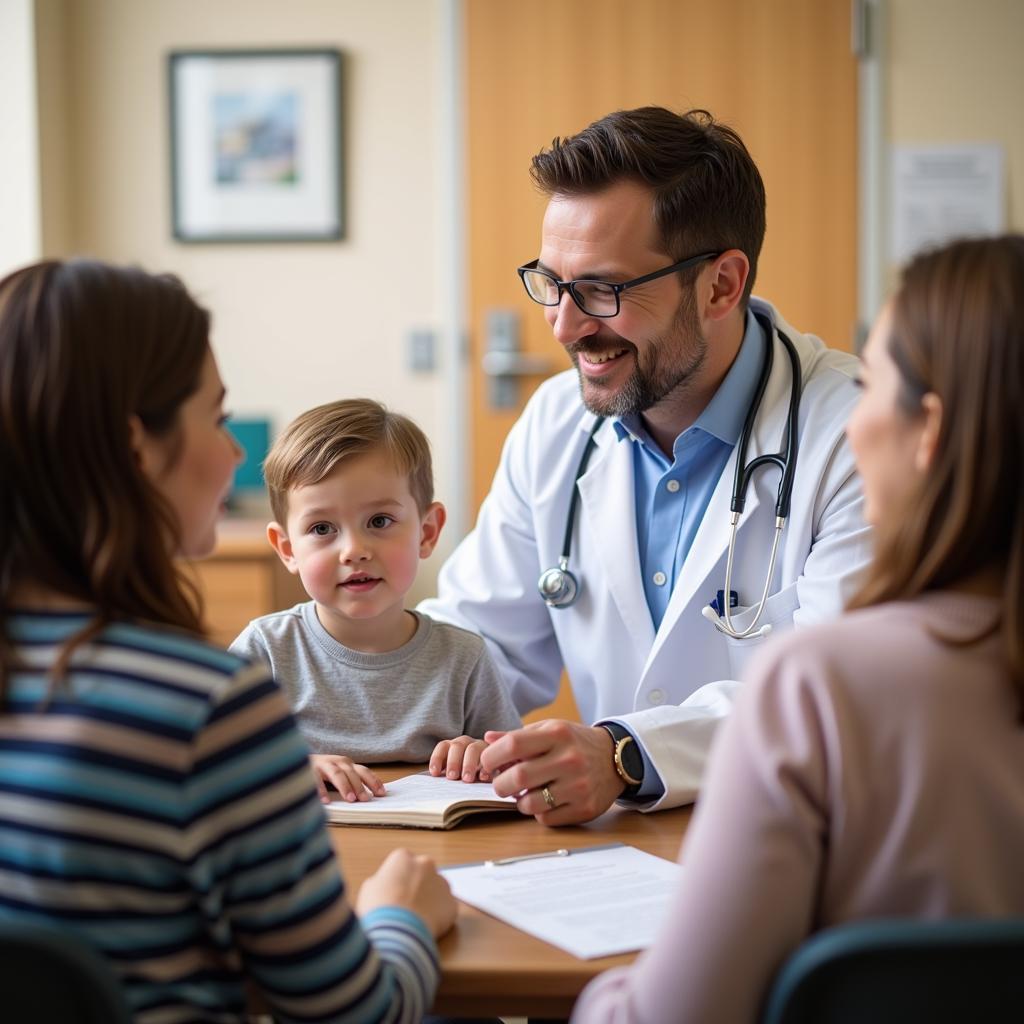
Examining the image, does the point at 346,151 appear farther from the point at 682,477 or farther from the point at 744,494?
the point at 744,494

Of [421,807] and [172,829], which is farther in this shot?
[421,807]

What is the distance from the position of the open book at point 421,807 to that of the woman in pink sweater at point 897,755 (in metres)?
0.48

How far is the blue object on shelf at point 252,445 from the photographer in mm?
3828

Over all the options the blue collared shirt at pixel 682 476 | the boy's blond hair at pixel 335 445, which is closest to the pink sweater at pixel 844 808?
the boy's blond hair at pixel 335 445

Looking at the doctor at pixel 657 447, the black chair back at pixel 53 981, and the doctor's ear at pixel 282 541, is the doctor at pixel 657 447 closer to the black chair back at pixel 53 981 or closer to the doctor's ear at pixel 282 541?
the doctor's ear at pixel 282 541

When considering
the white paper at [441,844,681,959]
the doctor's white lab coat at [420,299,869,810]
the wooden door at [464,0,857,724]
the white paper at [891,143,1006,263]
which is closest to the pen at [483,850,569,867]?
the white paper at [441,844,681,959]

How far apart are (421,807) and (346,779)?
0.38 ft

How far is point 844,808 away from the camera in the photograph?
797mm

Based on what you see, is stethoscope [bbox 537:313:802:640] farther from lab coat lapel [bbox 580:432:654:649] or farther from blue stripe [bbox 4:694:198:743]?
blue stripe [bbox 4:694:198:743]

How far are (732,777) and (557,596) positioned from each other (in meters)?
1.11

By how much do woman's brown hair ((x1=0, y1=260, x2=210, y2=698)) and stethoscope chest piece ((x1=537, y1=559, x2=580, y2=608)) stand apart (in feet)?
3.36

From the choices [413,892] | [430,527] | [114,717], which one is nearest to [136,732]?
[114,717]

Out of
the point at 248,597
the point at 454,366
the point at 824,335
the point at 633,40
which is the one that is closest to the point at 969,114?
the point at 824,335

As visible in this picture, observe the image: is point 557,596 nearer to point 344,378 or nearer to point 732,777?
point 732,777
